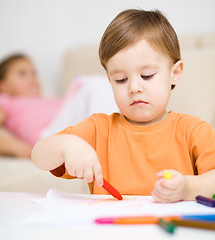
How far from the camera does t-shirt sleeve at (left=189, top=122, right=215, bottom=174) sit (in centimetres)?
61

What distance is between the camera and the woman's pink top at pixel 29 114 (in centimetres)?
163

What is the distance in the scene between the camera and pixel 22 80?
2023mm

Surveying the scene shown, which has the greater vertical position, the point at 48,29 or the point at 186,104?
the point at 48,29

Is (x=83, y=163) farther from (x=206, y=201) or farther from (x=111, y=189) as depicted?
(x=206, y=201)

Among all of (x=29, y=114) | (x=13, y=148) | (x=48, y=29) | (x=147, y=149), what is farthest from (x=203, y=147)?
(x=48, y=29)

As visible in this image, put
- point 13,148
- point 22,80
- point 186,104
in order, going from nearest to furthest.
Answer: point 186,104 < point 13,148 < point 22,80

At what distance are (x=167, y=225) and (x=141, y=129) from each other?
0.31 metres

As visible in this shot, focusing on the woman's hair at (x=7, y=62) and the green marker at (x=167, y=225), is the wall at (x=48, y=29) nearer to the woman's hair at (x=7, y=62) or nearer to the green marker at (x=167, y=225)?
the woman's hair at (x=7, y=62)

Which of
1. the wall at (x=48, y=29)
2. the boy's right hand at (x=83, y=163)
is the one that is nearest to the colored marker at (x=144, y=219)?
the boy's right hand at (x=83, y=163)

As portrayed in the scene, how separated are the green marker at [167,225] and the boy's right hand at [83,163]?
15 centimetres

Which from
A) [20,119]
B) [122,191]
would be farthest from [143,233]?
[20,119]

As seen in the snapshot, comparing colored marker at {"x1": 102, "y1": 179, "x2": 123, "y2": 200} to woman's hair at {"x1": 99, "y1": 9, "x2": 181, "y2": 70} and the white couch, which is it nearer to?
woman's hair at {"x1": 99, "y1": 9, "x2": 181, "y2": 70}

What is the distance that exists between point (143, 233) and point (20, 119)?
1417 millimetres

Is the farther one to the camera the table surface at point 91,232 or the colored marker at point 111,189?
the colored marker at point 111,189
